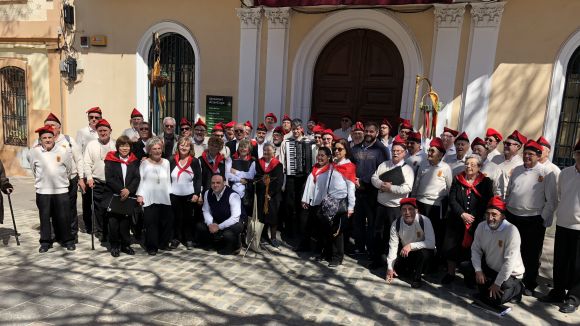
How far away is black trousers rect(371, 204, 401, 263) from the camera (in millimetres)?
5387

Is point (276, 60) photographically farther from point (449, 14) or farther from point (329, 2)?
point (449, 14)

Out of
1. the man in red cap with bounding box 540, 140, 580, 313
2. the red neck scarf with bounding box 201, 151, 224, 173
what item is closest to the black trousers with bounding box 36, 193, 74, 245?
the red neck scarf with bounding box 201, 151, 224, 173

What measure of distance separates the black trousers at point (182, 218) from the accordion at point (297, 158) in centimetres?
152

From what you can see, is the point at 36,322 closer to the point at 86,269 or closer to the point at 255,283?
the point at 86,269

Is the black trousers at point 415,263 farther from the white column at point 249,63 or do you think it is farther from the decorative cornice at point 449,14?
the white column at point 249,63

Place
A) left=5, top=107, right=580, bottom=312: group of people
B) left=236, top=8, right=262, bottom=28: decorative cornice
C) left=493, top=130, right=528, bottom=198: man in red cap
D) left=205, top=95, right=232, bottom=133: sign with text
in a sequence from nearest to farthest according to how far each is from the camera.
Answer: left=5, top=107, right=580, bottom=312: group of people
left=493, top=130, right=528, bottom=198: man in red cap
left=236, top=8, right=262, bottom=28: decorative cornice
left=205, top=95, right=232, bottom=133: sign with text

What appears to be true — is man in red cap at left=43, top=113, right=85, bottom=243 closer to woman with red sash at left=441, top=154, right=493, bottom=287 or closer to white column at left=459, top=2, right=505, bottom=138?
woman with red sash at left=441, top=154, right=493, bottom=287

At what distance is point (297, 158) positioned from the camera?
247 inches

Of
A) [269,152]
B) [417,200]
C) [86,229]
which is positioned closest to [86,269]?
[86,229]

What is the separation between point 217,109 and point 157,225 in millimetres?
4460

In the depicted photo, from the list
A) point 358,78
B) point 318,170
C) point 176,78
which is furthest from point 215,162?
point 176,78

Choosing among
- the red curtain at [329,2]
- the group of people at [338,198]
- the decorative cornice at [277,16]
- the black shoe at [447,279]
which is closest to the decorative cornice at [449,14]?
the red curtain at [329,2]

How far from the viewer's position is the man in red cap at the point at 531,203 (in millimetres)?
4750

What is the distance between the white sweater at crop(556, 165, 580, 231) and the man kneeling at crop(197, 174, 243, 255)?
3.89 m
